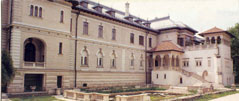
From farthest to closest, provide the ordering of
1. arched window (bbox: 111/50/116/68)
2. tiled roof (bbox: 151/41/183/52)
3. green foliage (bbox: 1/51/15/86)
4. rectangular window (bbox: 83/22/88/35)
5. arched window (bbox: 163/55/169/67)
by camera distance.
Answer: arched window (bbox: 163/55/169/67), tiled roof (bbox: 151/41/183/52), arched window (bbox: 111/50/116/68), rectangular window (bbox: 83/22/88/35), green foliage (bbox: 1/51/15/86)

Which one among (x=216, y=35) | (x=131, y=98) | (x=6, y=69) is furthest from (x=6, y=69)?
(x=216, y=35)

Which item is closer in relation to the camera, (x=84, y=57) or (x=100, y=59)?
(x=84, y=57)

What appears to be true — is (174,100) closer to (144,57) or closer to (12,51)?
(12,51)

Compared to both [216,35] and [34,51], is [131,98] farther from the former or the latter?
[216,35]

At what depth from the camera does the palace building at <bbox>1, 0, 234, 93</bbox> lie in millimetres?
22047

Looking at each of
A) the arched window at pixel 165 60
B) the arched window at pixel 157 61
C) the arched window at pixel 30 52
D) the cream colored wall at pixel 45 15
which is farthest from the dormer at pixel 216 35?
the arched window at pixel 30 52

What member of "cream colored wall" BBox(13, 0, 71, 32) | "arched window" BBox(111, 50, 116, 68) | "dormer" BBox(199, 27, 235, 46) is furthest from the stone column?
"dormer" BBox(199, 27, 235, 46)

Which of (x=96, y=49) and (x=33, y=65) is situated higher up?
(x=96, y=49)

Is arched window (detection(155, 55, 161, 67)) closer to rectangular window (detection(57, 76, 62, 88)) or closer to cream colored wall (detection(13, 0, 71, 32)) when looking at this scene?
cream colored wall (detection(13, 0, 71, 32))

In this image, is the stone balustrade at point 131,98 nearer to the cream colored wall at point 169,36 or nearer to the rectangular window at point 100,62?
the rectangular window at point 100,62

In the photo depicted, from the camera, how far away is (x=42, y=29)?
22.9m

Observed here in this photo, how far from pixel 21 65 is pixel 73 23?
934cm

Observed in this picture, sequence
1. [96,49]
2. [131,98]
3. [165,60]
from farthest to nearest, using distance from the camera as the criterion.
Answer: [165,60] < [96,49] < [131,98]

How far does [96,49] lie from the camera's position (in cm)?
3147
